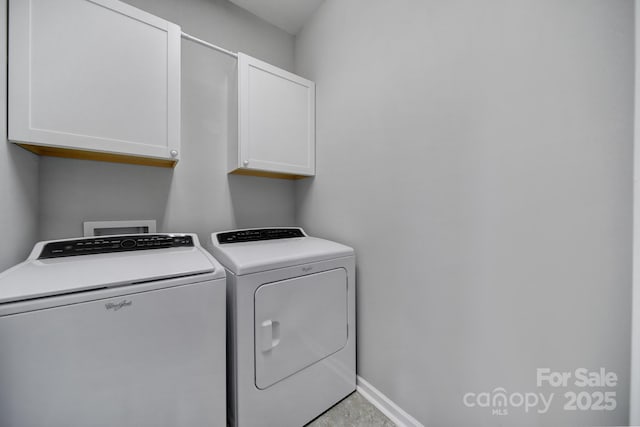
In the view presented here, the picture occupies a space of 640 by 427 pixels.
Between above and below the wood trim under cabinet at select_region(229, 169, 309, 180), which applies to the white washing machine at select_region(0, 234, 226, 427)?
below

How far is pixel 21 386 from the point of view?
2.23 ft

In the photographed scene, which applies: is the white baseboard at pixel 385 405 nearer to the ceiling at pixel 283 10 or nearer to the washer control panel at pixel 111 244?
the washer control panel at pixel 111 244

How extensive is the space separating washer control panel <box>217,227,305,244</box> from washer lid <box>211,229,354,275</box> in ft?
0.12

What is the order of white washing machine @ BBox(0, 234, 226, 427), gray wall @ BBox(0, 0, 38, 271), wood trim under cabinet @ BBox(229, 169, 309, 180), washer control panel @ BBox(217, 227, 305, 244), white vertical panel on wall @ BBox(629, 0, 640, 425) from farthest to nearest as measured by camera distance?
wood trim under cabinet @ BBox(229, 169, 309, 180) → washer control panel @ BBox(217, 227, 305, 244) → gray wall @ BBox(0, 0, 38, 271) → white washing machine @ BBox(0, 234, 226, 427) → white vertical panel on wall @ BBox(629, 0, 640, 425)

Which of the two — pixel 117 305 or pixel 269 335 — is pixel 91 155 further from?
pixel 269 335

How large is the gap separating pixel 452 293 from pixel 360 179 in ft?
2.70

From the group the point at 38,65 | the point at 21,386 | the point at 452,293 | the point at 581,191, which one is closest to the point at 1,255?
the point at 21,386

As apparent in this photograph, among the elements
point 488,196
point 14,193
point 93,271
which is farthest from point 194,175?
point 488,196

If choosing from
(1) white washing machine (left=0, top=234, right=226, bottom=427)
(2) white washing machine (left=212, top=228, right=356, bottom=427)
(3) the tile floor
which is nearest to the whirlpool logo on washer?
(1) white washing machine (left=0, top=234, right=226, bottom=427)

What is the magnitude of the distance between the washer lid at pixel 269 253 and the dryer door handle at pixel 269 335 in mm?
270

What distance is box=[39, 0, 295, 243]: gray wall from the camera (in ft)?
4.23

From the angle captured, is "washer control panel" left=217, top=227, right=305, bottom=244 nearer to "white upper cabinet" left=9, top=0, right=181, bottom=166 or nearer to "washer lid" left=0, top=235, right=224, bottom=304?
"washer lid" left=0, top=235, right=224, bottom=304

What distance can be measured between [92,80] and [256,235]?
3.78 ft

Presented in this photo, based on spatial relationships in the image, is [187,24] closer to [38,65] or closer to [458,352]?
[38,65]
